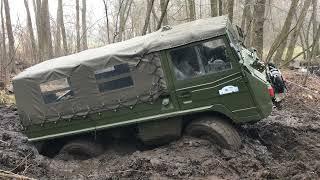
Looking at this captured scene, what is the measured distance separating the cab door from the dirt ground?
2.69 ft

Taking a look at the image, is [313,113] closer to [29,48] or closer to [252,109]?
[252,109]

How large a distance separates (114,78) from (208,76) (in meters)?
1.74

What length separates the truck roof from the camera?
8.43 metres

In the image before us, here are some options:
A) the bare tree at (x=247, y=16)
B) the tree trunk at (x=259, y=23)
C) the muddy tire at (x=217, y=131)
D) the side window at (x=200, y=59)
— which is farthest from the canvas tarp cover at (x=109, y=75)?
the bare tree at (x=247, y=16)

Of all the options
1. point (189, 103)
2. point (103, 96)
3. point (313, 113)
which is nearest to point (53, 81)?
point (103, 96)

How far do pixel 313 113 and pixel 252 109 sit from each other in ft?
13.9

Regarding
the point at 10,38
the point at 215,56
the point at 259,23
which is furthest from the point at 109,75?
the point at 10,38

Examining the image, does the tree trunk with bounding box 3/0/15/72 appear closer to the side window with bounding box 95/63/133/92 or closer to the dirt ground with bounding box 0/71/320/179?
the dirt ground with bounding box 0/71/320/179

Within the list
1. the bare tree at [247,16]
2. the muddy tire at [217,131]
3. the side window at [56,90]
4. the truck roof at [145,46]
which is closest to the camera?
the truck roof at [145,46]

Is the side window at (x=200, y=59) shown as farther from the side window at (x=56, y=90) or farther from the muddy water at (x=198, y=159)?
the side window at (x=56, y=90)

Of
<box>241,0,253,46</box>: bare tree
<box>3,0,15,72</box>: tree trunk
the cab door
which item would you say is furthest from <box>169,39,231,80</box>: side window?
<box>3,0,15,72</box>: tree trunk

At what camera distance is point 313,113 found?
12.0 m

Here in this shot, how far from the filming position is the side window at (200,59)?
27.5 ft

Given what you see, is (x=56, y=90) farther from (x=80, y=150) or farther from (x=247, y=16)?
(x=247, y=16)
